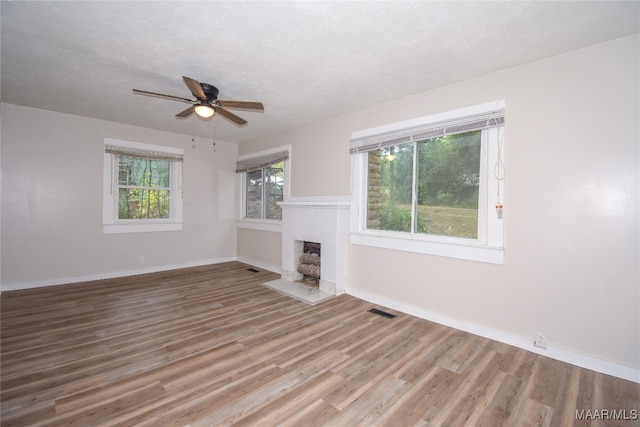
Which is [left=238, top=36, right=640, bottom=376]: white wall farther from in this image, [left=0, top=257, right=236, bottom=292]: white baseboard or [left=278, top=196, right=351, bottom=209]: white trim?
[left=0, top=257, right=236, bottom=292]: white baseboard

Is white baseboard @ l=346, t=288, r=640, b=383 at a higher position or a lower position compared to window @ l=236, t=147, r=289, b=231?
lower

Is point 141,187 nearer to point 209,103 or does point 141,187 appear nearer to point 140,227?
point 140,227

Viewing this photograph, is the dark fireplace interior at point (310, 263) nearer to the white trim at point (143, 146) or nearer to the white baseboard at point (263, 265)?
the white baseboard at point (263, 265)

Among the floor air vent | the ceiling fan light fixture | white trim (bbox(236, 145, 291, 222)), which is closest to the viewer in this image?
the ceiling fan light fixture

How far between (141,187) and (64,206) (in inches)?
43.6

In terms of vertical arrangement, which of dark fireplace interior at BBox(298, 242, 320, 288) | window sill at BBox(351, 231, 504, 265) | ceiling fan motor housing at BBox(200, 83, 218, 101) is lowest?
dark fireplace interior at BBox(298, 242, 320, 288)

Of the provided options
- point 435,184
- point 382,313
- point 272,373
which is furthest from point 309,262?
point 272,373

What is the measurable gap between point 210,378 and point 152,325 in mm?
1300

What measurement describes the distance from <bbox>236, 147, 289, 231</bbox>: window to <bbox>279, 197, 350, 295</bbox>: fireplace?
693 millimetres

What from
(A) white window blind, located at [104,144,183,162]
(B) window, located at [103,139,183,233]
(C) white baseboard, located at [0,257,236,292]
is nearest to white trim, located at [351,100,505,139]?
(A) white window blind, located at [104,144,183,162]

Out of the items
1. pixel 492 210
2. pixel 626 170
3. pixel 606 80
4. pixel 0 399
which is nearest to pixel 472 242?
pixel 492 210

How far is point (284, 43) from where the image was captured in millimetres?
2346

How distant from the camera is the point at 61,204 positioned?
4320 mm

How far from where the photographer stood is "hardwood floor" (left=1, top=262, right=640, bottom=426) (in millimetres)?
1751
